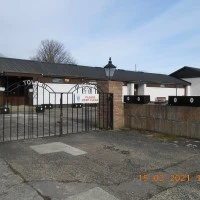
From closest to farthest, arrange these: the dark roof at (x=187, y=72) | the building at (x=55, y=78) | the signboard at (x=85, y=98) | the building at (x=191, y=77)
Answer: the signboard at (x=85, y=98) → the building at (x=55, y=78) → the building at (x=191, y=77) → the dark roof at (x=187, y=72)

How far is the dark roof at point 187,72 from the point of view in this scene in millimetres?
40138

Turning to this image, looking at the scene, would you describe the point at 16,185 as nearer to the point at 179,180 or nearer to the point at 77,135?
the point at 179,180

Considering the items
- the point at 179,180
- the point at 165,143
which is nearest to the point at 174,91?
the point at 165,143

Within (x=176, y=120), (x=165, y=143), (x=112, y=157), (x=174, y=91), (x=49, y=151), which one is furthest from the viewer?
(x=174, y=91)

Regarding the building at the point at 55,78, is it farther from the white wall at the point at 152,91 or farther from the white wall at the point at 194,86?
the white wall at the point at 194,86

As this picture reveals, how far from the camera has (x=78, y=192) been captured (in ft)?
14.2

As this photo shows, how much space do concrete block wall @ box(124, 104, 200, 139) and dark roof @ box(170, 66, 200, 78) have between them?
1245 inches

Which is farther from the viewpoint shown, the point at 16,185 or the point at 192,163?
the point at 192,163

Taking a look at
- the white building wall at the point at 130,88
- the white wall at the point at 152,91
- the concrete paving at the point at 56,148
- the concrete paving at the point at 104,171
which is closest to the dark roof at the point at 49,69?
the white building wall at the point at 130,88

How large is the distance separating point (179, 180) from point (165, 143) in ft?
10.6

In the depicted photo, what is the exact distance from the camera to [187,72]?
41.2 meters

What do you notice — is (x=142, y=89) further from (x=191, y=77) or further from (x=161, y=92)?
(x=191, y=77)

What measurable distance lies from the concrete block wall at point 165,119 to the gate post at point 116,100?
0.26m

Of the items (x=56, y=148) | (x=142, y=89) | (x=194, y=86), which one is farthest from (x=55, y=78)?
(x=194, y=86)
